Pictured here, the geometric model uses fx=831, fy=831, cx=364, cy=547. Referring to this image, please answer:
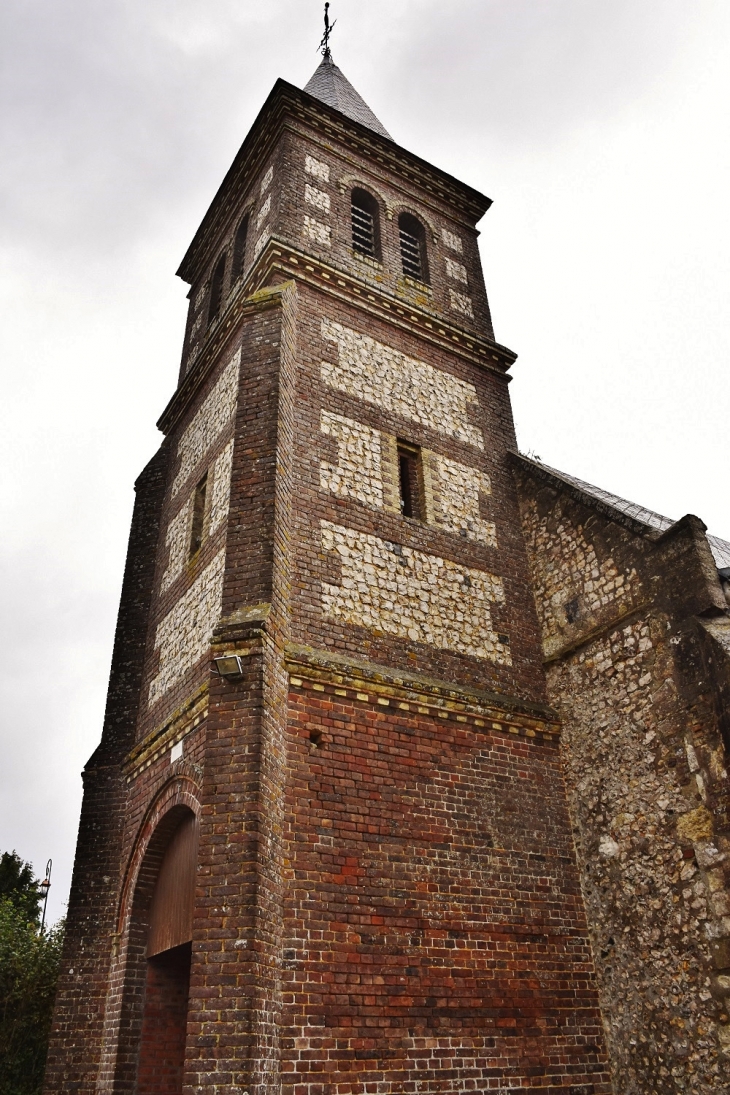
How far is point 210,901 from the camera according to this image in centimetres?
696

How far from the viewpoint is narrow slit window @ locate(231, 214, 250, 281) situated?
48.9ft

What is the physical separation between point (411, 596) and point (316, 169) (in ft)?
27.6

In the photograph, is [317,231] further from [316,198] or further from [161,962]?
[161,962]

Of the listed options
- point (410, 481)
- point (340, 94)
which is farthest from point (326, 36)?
point (410, 481)

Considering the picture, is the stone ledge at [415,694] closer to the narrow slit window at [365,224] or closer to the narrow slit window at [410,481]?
the narrow slit window at [410,481]

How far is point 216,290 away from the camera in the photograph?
16141 mm

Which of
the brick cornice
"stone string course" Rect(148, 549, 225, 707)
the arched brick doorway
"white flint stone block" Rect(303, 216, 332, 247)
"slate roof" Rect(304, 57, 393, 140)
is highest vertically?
"slate roof" Rect(304, 57, 393, 140)

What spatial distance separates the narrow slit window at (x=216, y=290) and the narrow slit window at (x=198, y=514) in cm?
476

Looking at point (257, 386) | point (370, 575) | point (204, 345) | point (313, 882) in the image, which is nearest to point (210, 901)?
point (313, 882)

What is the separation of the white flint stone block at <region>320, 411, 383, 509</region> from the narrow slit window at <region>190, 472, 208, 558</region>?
6.90 ft

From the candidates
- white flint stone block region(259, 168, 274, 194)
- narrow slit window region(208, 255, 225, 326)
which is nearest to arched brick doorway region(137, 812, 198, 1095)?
narrow slit window region(208, 255, 225, 326)

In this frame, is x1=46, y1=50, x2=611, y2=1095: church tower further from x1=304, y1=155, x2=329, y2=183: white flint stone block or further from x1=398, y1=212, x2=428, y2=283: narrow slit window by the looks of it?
x1=398, y1=212, x2=428, y2=283: narrow slit window

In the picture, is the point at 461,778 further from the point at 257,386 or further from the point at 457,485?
the point at 257,386

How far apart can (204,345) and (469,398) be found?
4670 mm
